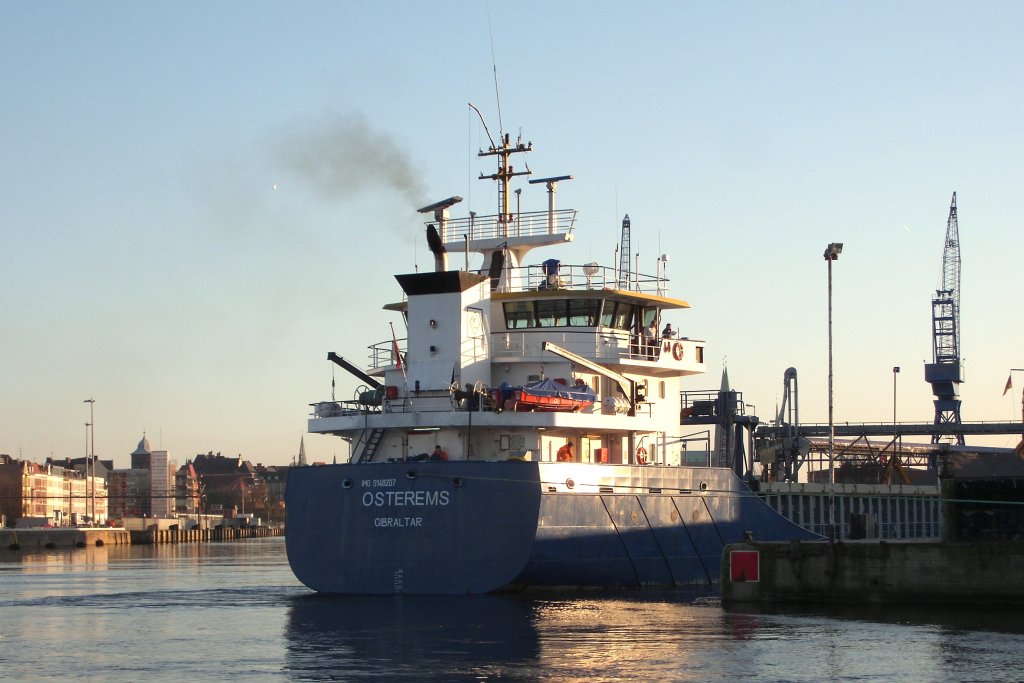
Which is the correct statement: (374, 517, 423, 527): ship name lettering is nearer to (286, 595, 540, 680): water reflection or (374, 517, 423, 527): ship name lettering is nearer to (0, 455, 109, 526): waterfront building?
(286, 595, 540, 680): water reflection

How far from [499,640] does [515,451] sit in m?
9.51

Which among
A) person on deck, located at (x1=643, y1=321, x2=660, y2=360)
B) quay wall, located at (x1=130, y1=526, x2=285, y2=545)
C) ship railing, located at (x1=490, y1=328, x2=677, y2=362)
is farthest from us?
quay wall, located at (x1=130, y1=526, x2=285, y2=545)

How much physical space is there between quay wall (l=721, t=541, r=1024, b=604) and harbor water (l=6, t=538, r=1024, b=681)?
1.89 ft

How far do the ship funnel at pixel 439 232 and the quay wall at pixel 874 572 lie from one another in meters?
10.7

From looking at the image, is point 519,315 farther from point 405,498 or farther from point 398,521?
point 398,521

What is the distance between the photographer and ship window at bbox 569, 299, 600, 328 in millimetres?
37906

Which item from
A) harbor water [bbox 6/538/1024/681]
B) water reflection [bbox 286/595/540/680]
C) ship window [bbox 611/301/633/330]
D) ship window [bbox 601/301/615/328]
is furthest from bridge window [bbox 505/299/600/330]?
water reflection [bbox 286/595/540/680]

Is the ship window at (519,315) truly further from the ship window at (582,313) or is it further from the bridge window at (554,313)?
the ship window at (582,313)

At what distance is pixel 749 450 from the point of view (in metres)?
45.2

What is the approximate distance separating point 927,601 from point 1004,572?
166 cm

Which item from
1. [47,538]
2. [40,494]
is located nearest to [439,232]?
[47,538]

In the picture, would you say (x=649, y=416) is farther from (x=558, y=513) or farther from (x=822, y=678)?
(x=822, y=678)

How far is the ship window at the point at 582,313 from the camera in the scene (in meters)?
37.9

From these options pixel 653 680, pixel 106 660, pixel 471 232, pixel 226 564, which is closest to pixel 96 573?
pixel 226 564
